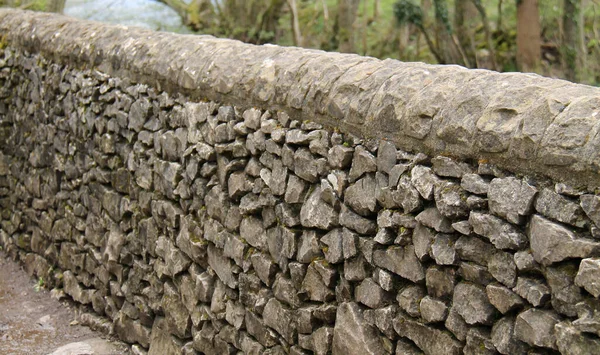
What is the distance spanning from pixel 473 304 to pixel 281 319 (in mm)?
1359

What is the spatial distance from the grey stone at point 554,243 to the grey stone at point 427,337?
1.84 feet

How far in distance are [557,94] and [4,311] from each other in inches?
218

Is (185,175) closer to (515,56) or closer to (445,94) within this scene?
(445,94)

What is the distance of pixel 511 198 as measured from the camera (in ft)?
8.77

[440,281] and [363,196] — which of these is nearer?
[440,281]

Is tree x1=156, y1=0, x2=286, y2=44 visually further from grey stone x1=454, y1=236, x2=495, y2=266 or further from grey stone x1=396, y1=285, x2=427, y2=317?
grey stone x1=454, y1=236, x2=495, y2=266

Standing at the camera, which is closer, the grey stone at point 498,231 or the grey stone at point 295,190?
the grey stone at point 498,231

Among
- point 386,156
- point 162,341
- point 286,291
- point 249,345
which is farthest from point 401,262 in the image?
point 162,341

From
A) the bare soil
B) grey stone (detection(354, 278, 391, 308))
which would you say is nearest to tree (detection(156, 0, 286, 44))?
the bare soil

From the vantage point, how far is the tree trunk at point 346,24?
42.1 feet

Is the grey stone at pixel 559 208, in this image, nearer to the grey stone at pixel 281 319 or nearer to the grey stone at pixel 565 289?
the grey stone at pixel 565 289

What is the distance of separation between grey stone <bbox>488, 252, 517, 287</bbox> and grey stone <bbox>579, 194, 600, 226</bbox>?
1.21 feet

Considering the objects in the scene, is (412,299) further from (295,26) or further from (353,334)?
(295,26)

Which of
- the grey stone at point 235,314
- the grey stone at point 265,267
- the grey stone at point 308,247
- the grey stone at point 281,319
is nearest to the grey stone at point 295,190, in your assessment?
the grey stone at point 308,247
